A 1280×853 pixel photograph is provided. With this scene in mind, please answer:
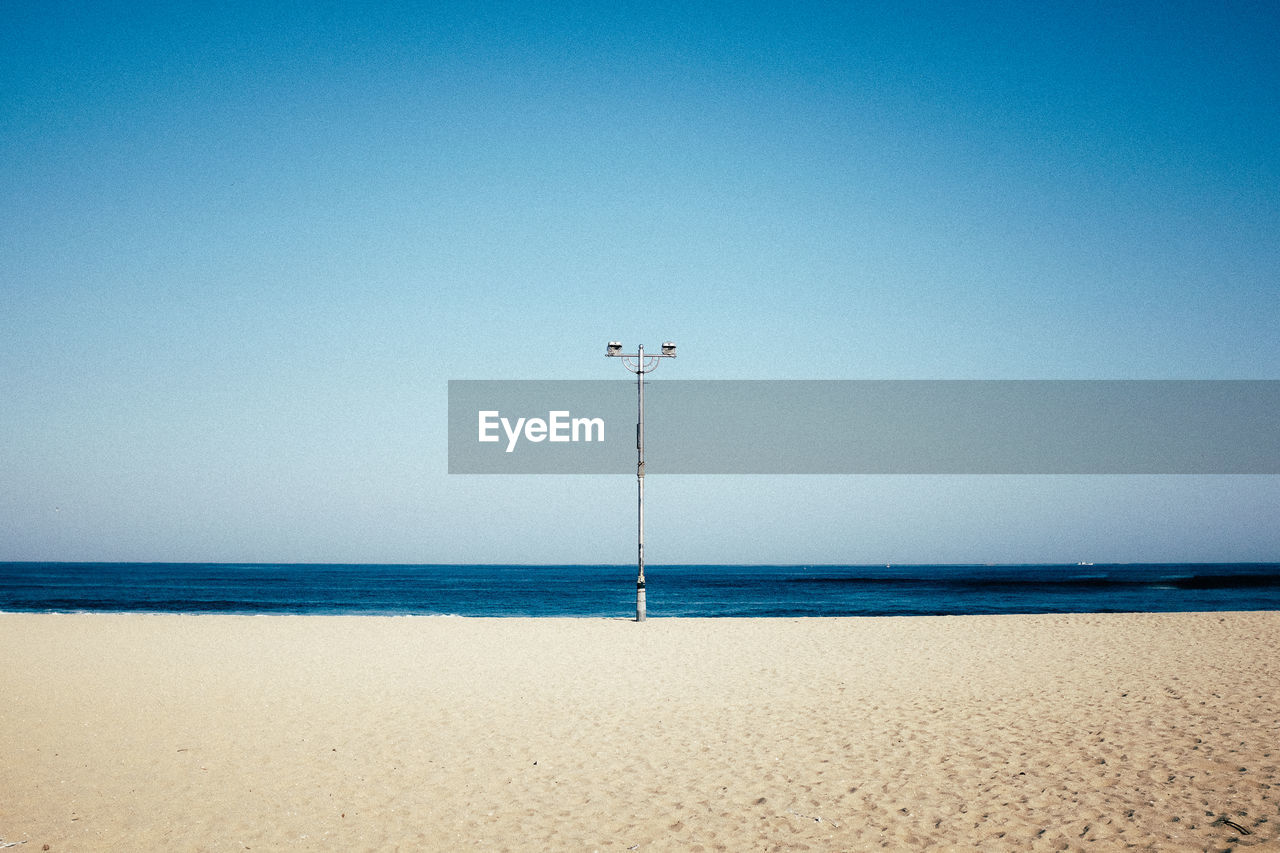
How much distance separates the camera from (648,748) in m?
9.38

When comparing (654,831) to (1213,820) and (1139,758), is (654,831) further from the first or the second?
(1139,758)

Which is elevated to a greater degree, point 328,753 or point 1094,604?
point 328,753

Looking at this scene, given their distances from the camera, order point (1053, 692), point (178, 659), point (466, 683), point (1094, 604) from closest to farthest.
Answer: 1. point (1053, 692)
2. point (466, 683)
3. point (178, 659)
4. point (1094, 604)

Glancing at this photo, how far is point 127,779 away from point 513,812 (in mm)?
4470

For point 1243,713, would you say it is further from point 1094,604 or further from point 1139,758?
point 1094,604

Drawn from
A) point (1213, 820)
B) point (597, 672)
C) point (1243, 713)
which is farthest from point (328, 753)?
point (1243, 713)

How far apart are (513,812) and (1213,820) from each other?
244 inches

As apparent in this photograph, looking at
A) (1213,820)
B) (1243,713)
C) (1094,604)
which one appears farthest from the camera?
(1094,604)

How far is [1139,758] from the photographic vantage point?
28.2 feet

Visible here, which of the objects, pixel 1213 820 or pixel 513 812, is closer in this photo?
pixel 1213 820

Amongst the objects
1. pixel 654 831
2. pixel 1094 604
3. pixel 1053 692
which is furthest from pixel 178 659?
pixel 1094 604

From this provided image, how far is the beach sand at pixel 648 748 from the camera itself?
6828 millimetres

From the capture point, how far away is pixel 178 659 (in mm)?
17219

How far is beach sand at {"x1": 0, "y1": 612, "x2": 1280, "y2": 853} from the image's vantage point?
269 inches
